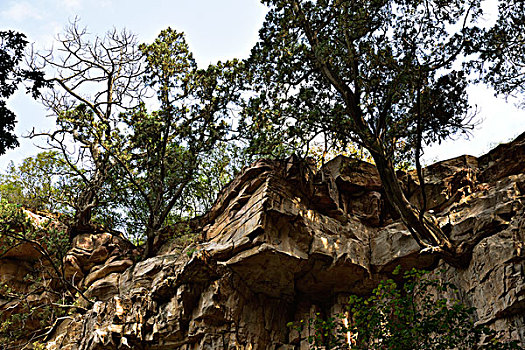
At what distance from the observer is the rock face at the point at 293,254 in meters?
13.3

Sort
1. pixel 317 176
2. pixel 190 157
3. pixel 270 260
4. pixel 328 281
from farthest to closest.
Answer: pixel 190 157, pixel 317 176, pixel 328 281, pixel 270 260

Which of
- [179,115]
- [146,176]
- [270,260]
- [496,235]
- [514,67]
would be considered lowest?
[496,235]

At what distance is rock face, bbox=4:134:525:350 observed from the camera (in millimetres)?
13258

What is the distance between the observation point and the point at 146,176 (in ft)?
63.0

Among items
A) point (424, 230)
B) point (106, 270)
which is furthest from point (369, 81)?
point (106, 270)

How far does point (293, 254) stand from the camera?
13.5m

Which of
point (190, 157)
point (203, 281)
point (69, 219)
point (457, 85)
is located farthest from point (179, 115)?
point (457, 85)

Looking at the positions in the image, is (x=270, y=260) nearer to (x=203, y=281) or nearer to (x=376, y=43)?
(x=203, y=281)

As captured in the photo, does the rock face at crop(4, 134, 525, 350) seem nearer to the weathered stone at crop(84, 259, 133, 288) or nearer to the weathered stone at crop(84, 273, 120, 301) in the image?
the weathered stone at crop(84, 273, 120, 301)

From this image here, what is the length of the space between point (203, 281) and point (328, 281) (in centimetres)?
395

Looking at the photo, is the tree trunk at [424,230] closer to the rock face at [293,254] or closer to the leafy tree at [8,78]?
the rock face at [293,254]

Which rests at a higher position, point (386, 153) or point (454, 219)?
point (386, 153)

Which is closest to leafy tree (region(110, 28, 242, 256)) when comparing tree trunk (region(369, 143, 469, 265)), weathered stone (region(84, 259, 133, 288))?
weathered stone (region(84, 259, 133, 288))

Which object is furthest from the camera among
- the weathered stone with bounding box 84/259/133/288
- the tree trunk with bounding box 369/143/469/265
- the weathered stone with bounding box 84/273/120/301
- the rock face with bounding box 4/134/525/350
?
the weathered stone with bounding box 84/259/133/288
